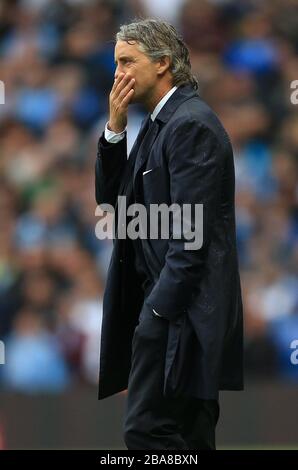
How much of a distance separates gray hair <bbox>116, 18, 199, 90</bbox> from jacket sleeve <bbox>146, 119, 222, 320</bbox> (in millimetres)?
289

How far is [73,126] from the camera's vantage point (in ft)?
25.3

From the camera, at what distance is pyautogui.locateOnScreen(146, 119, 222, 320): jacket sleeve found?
337cm

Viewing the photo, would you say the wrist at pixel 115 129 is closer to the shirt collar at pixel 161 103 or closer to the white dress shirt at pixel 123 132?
the white dress shirt at pixel 123 132

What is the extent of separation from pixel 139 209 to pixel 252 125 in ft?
13.7

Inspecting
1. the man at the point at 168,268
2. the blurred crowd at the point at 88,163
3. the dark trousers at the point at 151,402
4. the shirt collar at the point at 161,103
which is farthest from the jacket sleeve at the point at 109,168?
the blurred crowd at the point at 88,163

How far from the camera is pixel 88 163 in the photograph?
7.55 metres

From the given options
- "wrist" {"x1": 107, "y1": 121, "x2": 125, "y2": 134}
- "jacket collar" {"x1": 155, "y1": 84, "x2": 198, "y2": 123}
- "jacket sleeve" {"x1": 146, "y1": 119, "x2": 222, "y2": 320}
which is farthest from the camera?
"wrist" {"x1": 107, "y1": 121, "x2": 125, "y2": 134}

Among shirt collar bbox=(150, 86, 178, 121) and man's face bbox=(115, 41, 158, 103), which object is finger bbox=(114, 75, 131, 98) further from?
shirt collar bbox=(150, 86, 178, 121)

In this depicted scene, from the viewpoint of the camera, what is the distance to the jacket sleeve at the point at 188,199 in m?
3.37

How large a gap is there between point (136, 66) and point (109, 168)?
1.19ft

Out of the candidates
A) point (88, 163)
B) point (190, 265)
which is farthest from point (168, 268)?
point (88, 163)

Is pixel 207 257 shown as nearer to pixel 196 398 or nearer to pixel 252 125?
pixel 196 398

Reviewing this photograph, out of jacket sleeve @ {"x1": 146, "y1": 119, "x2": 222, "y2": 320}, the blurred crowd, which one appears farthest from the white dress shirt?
the blurred crowd

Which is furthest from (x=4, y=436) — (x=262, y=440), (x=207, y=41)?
(x=207, y=41)
